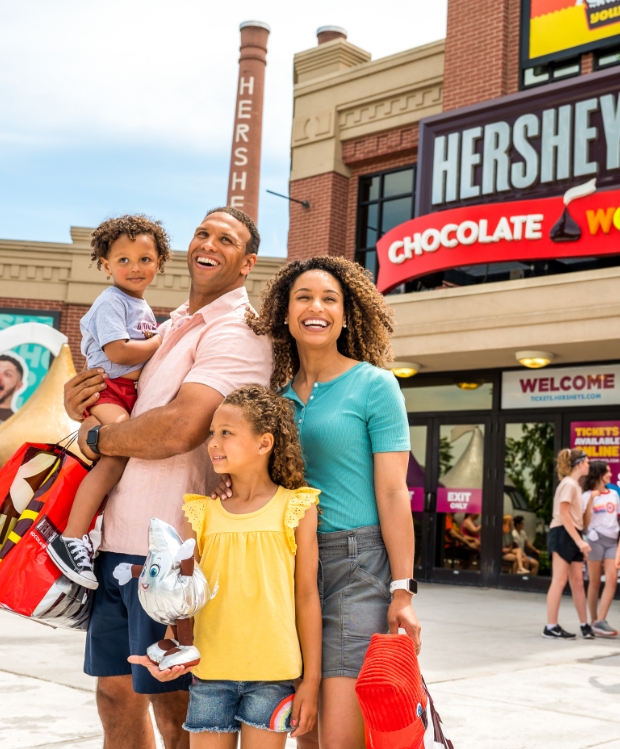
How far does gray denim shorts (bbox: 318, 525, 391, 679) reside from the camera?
2711mm

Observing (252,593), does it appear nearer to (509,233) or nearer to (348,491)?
(348,491)

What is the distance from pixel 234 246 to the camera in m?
3.24

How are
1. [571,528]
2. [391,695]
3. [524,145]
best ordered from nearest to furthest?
[391,695]
[571,528]
[524,145]

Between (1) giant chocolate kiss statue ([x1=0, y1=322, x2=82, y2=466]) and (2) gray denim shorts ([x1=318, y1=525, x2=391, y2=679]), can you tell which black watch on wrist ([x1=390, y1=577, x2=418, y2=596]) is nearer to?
(2) gray denim shorts ([x1=318, y1=525, x2=391, y2=679])

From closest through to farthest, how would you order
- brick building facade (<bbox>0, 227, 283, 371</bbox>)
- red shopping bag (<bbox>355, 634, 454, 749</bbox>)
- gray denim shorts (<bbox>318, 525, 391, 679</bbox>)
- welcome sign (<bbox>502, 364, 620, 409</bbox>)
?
red shopping bag (<bbox>355, 634, 454, 749</bbox>), gray denim shorts (<bbox>318, 525, 391, 679</bbox>), welcome sign (<bbox>502, 364, 620, 409</bbox>), brick building facade (<bbox>0, 227, 283, 371</bbox>)

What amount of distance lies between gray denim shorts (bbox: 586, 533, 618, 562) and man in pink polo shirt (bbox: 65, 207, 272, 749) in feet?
22.4

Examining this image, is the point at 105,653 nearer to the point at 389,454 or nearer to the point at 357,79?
the point at 389,454

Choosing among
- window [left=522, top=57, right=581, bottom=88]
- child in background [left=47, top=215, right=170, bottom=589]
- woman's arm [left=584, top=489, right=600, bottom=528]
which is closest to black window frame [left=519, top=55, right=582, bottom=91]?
window [left=522, top=57, right=581, bottom=88]

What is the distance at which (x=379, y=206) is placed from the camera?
15.6 metres

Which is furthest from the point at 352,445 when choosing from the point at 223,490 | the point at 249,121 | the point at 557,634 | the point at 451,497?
the point at 249,121

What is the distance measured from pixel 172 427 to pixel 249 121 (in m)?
21.9

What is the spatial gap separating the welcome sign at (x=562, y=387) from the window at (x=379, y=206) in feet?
11.4

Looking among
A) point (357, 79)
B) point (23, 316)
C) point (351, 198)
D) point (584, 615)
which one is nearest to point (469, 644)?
point (584, 615)

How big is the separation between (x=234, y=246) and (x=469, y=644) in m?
5.56
